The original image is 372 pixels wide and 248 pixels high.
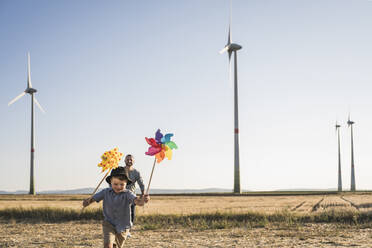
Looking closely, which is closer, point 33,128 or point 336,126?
point 33,128

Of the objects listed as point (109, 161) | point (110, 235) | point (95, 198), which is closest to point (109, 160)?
point (109, 161)

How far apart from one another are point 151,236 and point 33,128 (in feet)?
177

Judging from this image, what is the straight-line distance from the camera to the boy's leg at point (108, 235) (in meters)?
7.29

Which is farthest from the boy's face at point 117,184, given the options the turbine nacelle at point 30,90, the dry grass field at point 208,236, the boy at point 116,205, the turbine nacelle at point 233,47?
the turbine nacelle at point 30,90

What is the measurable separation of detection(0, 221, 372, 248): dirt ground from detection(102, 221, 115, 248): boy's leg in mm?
4646

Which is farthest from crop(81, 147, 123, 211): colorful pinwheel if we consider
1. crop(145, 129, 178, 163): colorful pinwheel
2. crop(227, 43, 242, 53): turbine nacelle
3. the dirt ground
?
crop(227, 43, 242, 53): turbine nacelle

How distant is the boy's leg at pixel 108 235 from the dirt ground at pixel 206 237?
4.65 meters

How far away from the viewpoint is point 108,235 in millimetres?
7336

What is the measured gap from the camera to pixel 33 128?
64.1 metres

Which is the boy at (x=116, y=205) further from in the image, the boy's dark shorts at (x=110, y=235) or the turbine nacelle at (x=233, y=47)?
the turbine nacelle at (x=233, y=47)

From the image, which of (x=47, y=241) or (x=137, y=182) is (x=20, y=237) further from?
(x=137, y=182)

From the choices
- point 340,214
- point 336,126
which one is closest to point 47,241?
point 340,214

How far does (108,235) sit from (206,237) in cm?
658

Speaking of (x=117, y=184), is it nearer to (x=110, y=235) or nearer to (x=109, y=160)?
(x=110, y=235)
